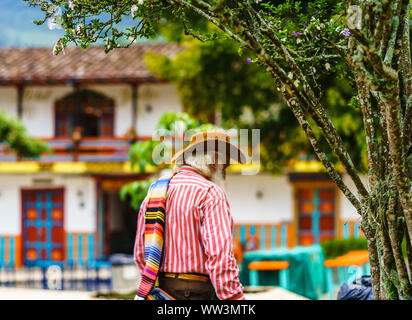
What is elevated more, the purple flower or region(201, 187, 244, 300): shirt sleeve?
the purple flower

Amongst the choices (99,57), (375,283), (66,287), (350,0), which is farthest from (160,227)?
(99,57)

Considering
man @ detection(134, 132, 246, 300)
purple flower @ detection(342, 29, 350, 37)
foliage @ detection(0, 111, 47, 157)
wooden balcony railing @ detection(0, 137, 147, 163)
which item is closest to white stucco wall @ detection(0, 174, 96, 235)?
wooden balcony railing @ detection(0, 137, 147, 163)

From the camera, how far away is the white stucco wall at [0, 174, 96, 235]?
18.0 m

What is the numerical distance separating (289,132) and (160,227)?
33.2ft

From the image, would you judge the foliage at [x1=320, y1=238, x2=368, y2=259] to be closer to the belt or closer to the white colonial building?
the white colonial building

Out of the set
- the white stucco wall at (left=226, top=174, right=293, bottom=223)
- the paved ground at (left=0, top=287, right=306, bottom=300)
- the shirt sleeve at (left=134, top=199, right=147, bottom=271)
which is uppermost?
the shirt sleeve at (left=134, top=199, right=147, bottom=271)

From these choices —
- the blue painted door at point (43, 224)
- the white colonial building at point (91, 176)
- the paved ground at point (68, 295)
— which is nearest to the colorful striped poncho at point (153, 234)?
the paved ground at point (68, 295)

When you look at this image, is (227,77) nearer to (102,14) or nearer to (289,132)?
(289,132)

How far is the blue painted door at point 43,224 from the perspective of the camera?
58.9ft

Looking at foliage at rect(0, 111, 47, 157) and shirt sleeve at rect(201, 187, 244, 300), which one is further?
foliage at rect(0, 111, 47, 157)

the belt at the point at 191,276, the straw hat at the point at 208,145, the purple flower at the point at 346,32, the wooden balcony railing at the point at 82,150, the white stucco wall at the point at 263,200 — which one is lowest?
the white stucco wall at the point at 263,200

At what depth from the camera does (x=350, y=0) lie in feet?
8.49

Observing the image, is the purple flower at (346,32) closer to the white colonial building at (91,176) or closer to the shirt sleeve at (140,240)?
the shirt sleeve at (140,240)

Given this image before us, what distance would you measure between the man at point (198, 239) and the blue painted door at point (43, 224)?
50.7 ft
